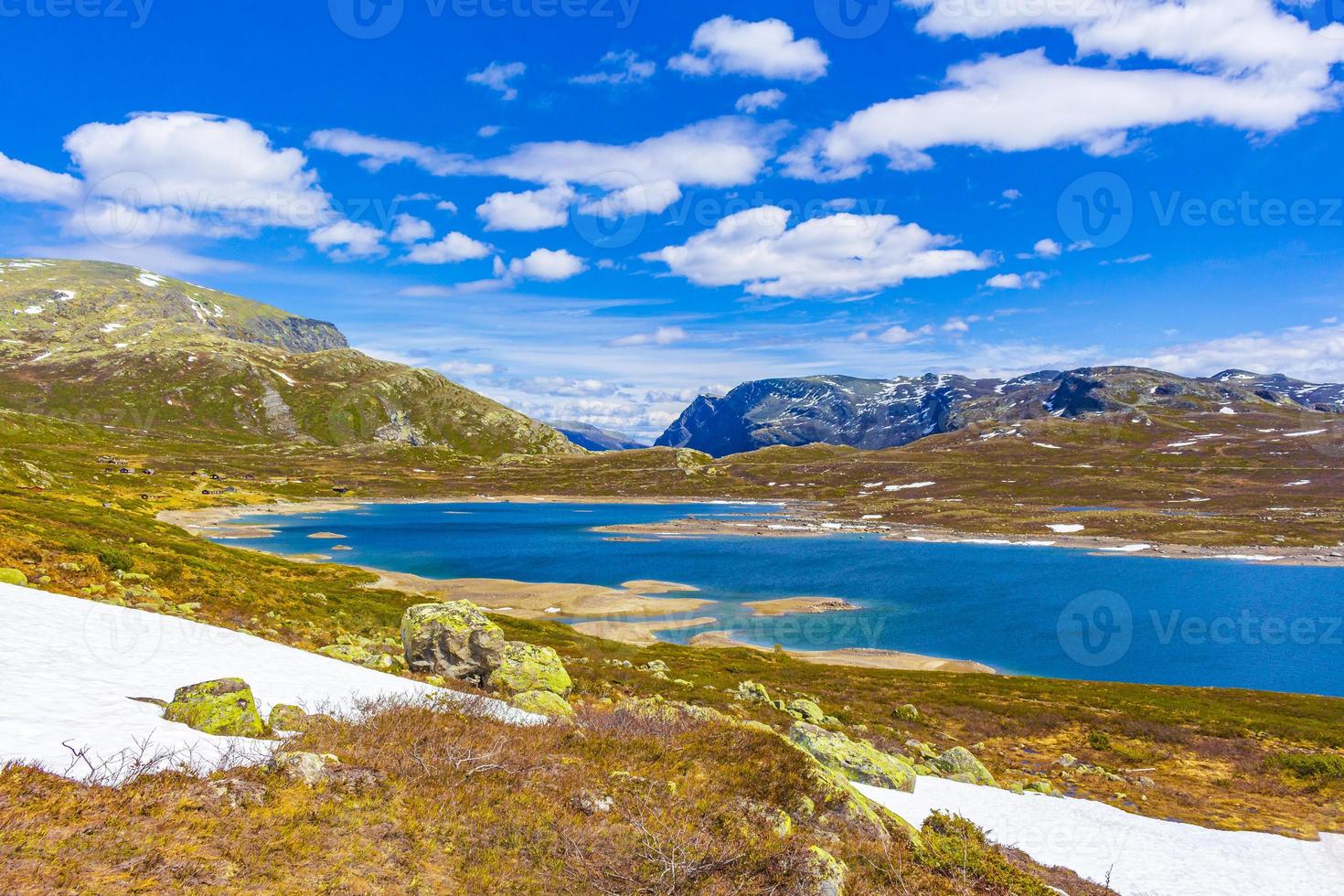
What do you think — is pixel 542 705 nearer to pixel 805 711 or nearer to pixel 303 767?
pixel 303 767

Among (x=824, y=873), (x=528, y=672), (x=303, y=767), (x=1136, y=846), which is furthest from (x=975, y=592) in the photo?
(x=303, y=767)

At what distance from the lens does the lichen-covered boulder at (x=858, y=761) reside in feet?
69.4

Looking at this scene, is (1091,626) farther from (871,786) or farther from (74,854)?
(74,854)

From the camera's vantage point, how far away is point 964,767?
26750mm

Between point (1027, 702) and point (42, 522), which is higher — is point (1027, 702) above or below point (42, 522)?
below

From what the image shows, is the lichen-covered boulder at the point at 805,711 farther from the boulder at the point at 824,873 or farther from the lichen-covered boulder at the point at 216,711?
A: the lichen-covered boulder at the point at 216,711

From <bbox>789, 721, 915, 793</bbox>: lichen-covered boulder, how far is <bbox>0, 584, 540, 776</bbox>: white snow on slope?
9.36 m

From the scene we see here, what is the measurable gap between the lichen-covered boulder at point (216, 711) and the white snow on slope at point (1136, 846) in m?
17.1

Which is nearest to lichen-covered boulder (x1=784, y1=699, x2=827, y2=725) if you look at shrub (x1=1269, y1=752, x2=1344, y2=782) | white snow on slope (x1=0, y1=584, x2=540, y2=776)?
white snow on slope (x1=0, y1=584, x2=540, y2=776)

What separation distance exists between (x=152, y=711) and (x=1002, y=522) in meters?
165

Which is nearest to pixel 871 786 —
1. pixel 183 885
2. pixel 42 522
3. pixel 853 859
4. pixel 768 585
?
pixel 853 859

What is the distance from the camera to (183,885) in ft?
26.0

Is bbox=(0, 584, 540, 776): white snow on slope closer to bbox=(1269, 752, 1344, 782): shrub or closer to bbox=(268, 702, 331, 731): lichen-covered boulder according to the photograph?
bbox=(268, 702, 331, 731): lichen-covered boulder

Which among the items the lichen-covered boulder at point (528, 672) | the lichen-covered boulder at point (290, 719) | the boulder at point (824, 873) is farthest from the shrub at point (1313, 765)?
the lichen-covered boulder at point (290, 719)
